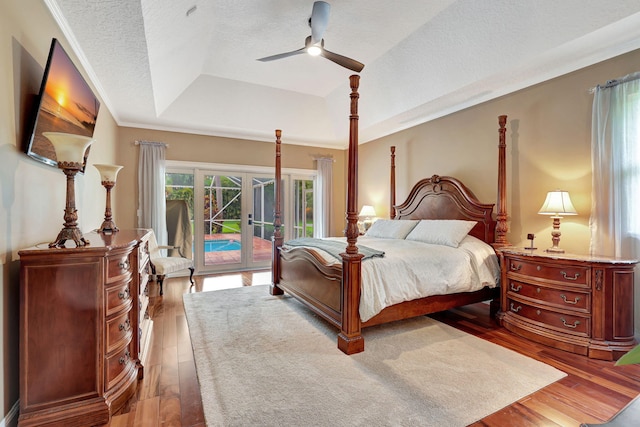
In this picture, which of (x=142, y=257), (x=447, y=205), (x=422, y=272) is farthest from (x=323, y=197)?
(x=142, y=257)

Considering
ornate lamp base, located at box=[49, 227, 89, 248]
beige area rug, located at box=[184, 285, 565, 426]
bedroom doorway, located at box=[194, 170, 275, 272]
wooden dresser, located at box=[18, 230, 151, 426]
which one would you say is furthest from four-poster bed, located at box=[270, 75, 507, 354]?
bedroom doorway, located at box=[194, 170, 275, 272]

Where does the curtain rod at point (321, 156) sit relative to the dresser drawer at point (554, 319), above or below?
above

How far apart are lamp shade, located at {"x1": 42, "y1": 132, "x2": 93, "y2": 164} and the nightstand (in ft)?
11.7

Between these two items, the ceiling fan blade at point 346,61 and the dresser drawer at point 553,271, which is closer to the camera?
the dresser drawer at point 553,271

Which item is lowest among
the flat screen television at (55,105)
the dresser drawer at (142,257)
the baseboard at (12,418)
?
the baseboard at (12,418)

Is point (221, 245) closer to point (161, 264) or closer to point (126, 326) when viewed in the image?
point (161, 264)

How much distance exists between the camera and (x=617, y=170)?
8.96 ft

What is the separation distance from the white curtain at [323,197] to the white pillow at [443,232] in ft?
8.91

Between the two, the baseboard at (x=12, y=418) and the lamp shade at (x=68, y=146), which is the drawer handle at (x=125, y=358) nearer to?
the baseboard at (x=12, y=418)

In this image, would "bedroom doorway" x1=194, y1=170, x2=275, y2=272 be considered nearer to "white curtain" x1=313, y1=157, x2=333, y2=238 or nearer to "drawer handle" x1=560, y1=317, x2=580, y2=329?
"white curtain" x1=313, y1=157, x2=333, y2=238

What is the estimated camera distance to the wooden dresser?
1571mm

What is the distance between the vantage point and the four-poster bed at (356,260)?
2.55 metres

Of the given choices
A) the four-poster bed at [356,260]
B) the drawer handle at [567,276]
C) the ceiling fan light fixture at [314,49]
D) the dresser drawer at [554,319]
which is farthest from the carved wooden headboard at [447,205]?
the ceiling fan light fixture at [314,49]

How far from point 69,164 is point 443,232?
3479mm
